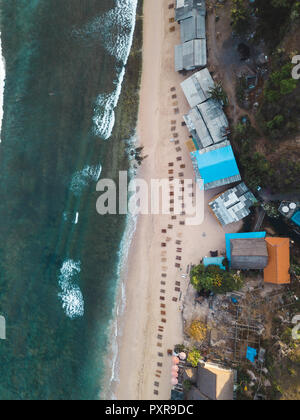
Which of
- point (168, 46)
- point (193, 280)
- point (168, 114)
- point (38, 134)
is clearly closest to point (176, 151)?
point (168, 114)

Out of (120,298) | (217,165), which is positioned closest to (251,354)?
(120,298)

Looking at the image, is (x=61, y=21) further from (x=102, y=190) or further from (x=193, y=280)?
(x=193, y=280)

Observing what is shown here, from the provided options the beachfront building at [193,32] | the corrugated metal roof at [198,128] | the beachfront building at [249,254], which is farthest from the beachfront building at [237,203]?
the beachfront building at [193,32]

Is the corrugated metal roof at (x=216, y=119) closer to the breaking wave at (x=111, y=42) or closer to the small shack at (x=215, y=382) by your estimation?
the breaking wave at (x=111, y=42)

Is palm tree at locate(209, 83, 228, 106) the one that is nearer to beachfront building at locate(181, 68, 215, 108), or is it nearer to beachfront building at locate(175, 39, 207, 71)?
beachfront building at locate(181, 68, 215, 108)
